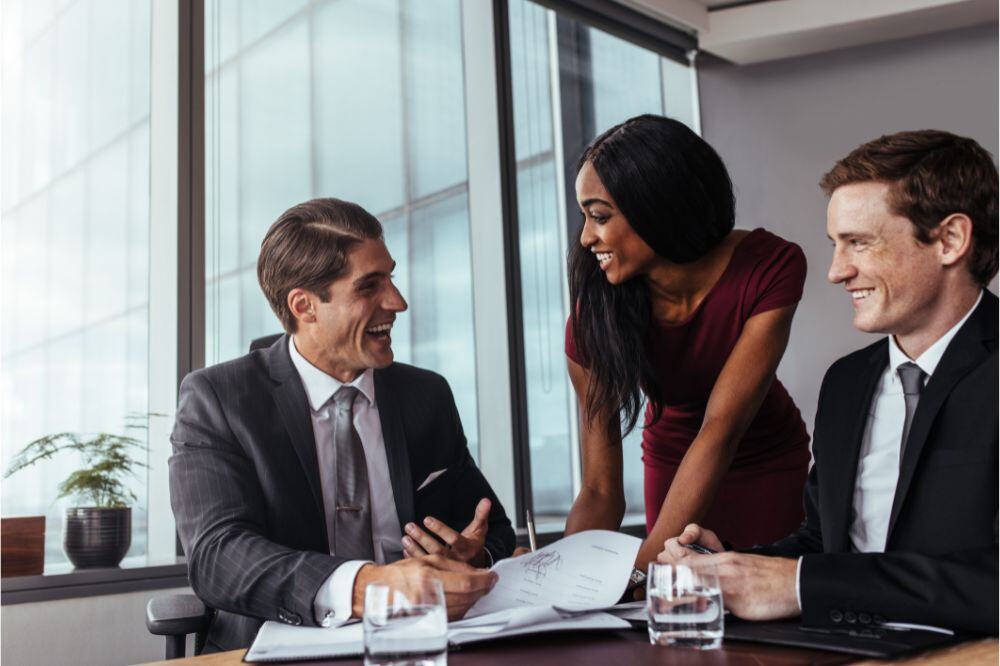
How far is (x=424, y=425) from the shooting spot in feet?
7.45

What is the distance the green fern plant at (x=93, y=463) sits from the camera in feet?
9.75

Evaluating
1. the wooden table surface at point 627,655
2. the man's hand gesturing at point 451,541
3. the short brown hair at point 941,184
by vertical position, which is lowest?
the wooden table surface at point 627,655

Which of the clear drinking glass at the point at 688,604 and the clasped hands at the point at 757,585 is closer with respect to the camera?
the clear drinking glass at the point at 688,604

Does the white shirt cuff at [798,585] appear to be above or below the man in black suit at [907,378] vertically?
below

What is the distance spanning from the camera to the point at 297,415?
2.02 metres

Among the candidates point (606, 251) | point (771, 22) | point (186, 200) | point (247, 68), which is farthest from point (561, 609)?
point (771, 22)

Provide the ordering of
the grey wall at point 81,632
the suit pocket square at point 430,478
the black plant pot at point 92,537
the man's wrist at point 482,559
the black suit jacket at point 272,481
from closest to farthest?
the black suit jacket at point 272,481
the man's wrist at point 482,559
the suit pocket square at point 430,478
the grey wall at point 81,632
the black plant pot at point 92,537

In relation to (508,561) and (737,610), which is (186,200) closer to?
(508,561)

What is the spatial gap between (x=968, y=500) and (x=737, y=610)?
0.38 metres

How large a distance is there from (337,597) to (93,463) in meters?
1.84

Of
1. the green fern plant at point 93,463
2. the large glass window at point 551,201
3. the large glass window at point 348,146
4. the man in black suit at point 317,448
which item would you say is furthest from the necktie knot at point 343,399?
the large glass window at point 551,201

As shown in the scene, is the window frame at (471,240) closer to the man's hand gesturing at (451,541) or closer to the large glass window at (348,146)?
the large glass window at (348,146)

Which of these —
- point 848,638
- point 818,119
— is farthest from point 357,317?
point 818,119

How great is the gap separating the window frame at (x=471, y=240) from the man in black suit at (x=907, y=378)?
213 centimetres
